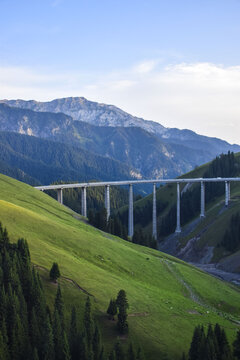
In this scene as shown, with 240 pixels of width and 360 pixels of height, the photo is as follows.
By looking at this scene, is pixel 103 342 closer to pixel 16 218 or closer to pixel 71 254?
pixel 71 254

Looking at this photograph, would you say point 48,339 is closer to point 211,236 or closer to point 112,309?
point 112,309

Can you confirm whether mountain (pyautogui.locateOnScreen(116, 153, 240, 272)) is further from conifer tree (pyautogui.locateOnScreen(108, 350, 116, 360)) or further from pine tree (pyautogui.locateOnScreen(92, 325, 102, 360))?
conifer tree (pyautogui.locateOnScreen(108, 350, 116, 360))

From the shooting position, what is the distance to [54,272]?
50875mm

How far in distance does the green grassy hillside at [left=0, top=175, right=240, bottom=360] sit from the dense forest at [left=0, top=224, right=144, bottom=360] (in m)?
2.97

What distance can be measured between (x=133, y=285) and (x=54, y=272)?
55.4 ft

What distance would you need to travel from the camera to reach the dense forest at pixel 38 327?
39875mm

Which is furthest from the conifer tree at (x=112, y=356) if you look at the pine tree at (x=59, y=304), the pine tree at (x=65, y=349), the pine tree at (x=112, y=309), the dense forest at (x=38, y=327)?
the pine tree at (x=112, y=309)

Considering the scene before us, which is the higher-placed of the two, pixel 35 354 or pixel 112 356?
pixel 35 354

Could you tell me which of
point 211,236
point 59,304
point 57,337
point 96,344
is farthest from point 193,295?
point 211,236

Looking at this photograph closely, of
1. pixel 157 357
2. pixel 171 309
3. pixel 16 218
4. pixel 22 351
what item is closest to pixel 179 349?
pixel 157 357

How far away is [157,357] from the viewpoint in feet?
147

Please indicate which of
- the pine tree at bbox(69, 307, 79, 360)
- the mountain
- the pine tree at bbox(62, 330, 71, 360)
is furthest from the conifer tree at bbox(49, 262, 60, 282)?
the mountain

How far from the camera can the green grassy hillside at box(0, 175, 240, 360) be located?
49.4 meters

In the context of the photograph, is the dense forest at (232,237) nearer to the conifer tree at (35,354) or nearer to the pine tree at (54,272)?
the pine tree at (54,272)
